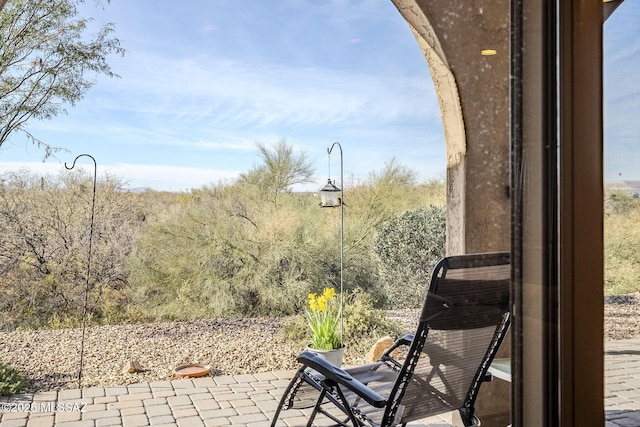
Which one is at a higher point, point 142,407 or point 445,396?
point 445,396

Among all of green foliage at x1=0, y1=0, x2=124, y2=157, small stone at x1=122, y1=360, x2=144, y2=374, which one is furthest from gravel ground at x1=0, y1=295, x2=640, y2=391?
green foliage at x1=0, y1=0, x2=124, y2=157

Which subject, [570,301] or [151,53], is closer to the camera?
[570,301]

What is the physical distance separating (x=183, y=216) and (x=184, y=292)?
2.51 ft

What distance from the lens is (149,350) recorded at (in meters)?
5.12

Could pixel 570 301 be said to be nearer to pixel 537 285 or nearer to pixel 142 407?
pixel 537 285

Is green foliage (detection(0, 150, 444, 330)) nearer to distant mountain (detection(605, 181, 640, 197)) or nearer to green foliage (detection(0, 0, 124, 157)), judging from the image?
green foliage (detection(0, 0, 124, 157))

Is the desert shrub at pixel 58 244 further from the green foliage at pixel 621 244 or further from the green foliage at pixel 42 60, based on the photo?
the green foliage at pixel 621 244

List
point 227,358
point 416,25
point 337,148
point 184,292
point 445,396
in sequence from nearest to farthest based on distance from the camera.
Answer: point 445,396 → point 416,25 → point 227,358 → point 184,292 → point 337,148

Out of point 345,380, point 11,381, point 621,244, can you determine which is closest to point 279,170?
point 11,381

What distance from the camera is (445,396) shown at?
2.13 m

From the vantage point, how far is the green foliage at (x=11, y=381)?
361cm

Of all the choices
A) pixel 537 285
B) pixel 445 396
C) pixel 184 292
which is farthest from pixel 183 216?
pixel 537 285

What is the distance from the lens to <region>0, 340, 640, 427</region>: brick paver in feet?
9.95

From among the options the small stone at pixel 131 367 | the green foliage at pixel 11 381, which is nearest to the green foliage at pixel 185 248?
the small stone at pixel 131 367
